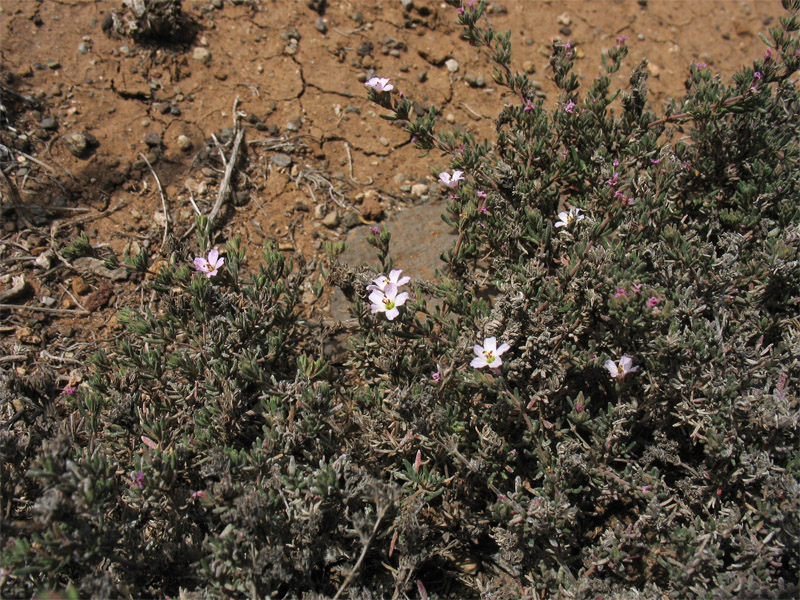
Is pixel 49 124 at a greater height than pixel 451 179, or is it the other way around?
pixel 451 179

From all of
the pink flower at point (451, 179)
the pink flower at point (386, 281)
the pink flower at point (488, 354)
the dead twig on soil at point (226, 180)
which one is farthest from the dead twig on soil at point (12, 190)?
the pink flower at point (488, 354)

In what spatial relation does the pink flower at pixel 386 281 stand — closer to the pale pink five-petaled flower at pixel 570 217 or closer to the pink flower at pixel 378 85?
the pale pink five-petaled flower at pixel 570 217

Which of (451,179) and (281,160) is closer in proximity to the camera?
(451,179)

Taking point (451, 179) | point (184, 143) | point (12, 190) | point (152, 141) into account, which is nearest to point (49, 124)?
point (12, 190)

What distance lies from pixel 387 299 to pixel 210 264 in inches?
37.0

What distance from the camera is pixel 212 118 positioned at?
4410 mm

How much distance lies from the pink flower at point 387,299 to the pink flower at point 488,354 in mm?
410

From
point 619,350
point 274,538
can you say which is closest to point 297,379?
point 274,538

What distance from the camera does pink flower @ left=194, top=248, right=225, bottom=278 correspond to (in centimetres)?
309

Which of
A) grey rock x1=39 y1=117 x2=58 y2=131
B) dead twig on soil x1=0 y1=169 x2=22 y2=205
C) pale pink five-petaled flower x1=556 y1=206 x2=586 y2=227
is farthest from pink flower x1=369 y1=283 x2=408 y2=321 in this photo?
grey rock x1=39 y1=117 x2=58 y2=131

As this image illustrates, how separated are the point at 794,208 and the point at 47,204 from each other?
14.6 ft

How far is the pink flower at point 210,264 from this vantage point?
3.09 m

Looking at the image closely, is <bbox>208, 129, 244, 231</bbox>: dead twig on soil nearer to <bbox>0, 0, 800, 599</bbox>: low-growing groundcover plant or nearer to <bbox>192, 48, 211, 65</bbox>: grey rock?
<bbox>192, 48, 211, 65</bbox>: grey rock

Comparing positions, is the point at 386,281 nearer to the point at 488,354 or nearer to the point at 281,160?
the point at 488,354
